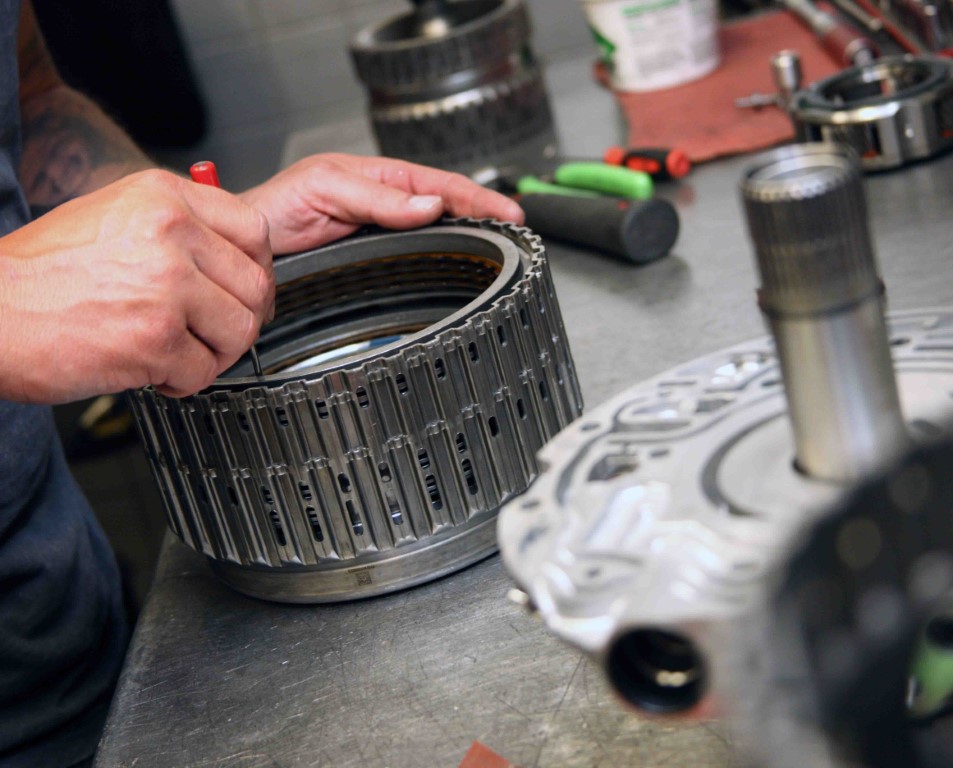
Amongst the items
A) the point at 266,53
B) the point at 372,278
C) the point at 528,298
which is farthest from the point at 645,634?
the point at 266,53

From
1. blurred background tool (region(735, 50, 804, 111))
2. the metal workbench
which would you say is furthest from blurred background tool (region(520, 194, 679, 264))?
blurred background tool (region(735, 50, 804, 111))

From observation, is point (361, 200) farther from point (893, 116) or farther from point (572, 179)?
point (893, 116)

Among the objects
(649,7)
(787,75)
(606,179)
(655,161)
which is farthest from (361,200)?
(649,7)

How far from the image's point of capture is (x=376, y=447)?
61cm

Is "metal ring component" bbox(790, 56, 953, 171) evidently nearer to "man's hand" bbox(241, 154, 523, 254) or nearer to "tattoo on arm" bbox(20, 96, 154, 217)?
"man's hand" bbox(241, 154, 523, 254)

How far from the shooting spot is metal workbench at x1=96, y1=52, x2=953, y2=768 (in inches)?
21.1

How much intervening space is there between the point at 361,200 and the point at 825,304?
562mm

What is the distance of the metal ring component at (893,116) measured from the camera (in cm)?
104

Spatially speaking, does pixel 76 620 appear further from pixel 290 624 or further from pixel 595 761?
pixel 595 761

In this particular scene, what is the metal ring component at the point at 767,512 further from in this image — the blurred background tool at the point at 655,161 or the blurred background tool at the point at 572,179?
the blurred background tool at the point at 655,161

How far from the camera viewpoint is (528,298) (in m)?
0.64

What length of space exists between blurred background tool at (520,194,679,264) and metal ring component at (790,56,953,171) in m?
0.18

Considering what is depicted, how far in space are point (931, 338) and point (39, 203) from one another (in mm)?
1006

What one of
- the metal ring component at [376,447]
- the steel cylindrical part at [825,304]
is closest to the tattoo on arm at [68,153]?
the metal ring component at [376,447]
